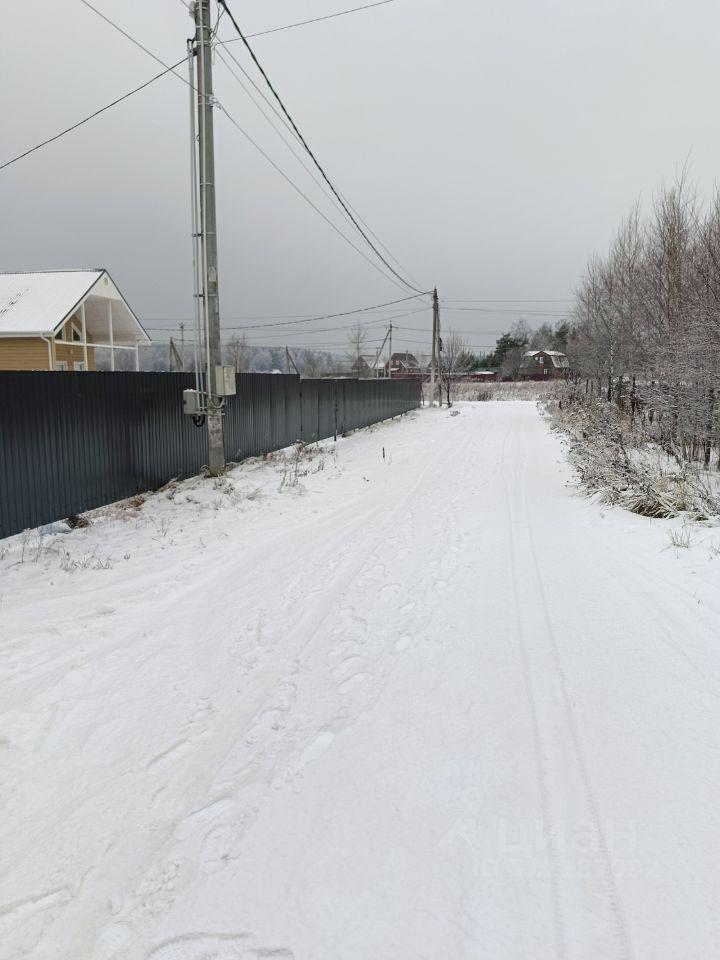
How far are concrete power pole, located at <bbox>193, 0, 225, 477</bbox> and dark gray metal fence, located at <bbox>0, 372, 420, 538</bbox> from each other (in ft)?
2.43

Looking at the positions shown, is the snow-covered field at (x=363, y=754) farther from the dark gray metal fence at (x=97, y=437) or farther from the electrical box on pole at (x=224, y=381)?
the electrical box on pole at (x=224, y=381)

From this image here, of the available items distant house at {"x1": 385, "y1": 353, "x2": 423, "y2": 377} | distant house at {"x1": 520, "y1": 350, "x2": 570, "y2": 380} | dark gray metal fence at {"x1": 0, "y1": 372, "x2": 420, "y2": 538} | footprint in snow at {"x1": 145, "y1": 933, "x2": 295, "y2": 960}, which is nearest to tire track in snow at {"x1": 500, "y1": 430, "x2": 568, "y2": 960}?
footprint in snow at {"x1": 145, "y1": 933, "x2": 295, "y2": 960}

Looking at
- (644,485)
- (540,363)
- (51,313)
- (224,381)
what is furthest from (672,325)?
(540,363)

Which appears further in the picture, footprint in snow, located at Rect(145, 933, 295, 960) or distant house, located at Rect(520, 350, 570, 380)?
distant house, located at Rect(520, 350, 570, 380)

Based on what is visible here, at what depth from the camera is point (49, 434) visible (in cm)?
700

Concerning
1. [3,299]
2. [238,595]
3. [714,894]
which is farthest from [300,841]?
[3,299]

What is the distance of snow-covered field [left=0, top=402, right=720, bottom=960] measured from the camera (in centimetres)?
192

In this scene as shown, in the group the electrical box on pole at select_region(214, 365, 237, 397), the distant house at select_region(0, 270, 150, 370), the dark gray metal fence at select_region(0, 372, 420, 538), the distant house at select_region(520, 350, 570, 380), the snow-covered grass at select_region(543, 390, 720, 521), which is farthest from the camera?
the distant house at select_region(520, 350, 570, 380)

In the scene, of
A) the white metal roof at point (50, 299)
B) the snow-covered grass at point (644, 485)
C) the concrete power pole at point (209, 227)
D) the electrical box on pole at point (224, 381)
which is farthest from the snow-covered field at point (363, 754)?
the white metal roof at point (50, 299)

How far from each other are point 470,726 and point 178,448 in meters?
7.89

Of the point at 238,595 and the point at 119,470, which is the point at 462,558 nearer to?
the point at 238,595

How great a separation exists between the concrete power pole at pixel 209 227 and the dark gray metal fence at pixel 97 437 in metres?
0.74

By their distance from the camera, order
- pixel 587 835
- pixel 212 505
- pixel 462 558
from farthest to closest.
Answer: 1. pixel 212 505
2. pixel 462 558
3. pixel 587 835

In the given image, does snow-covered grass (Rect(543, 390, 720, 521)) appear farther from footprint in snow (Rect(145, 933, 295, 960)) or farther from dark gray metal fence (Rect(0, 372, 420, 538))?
dark gray metal fence (Rect(0, 372, 420, 538))
